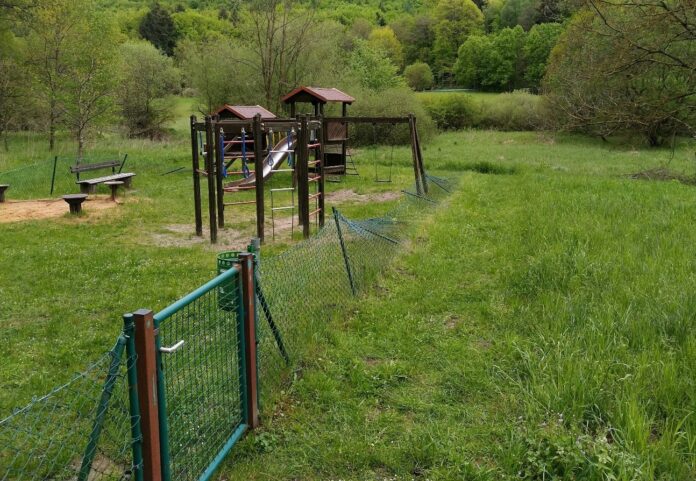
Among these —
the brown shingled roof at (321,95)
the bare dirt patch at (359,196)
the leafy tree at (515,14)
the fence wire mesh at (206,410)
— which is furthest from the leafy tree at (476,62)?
the fence wire mesh at (206,410)

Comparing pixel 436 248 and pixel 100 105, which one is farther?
pixel 100 105

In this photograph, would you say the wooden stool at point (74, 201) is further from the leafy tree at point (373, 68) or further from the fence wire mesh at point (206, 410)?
the leafy tree at point (373, 68)

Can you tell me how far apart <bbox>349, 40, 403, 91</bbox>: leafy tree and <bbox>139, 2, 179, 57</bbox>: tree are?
32.2 m

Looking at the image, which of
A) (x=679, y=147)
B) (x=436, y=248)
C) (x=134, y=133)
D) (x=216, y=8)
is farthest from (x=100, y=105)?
(x=216, y=8)

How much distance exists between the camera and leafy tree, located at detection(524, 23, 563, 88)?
62062 millimetres

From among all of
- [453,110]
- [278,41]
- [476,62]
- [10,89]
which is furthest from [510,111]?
[10,89]

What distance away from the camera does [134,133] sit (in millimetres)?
36062

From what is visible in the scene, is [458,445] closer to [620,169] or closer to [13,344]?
[13,344]

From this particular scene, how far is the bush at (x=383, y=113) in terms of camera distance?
31.9 metres

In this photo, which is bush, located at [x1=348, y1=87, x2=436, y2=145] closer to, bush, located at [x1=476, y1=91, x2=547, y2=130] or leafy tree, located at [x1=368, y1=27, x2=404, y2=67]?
bush, located at [x1=476, y1=91, x2=547, y2=130]

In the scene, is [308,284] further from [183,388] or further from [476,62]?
[476,62]

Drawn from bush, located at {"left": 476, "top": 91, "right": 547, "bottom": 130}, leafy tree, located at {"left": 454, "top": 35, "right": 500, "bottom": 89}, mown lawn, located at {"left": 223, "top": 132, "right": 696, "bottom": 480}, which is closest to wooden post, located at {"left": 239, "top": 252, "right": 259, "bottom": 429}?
mown lawn, located at {"left": 223, "top": 132, "right": 696, "bottom": 480}

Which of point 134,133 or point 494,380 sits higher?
point 134,133

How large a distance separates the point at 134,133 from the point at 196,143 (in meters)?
27.3
